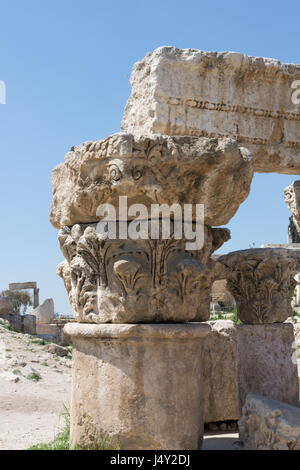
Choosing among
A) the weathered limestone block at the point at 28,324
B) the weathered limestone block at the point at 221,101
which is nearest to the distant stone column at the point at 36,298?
the weathered limestone block at the point at 28,324

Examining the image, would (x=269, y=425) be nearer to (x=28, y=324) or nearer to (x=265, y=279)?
(x=265, y=279)

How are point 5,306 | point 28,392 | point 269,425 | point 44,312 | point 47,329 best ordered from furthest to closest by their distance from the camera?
point 44,312 < point 47,329 < point 5,306 < point 28,392 < point 269,425

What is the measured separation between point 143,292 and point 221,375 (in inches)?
56.7

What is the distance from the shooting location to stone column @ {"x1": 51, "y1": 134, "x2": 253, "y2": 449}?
2.68 m

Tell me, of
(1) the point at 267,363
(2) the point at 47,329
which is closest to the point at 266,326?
(1) the point at 267,363

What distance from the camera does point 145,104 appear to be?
6.14 m

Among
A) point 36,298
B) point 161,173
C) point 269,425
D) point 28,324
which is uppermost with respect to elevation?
point 36,298

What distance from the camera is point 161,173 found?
269cm

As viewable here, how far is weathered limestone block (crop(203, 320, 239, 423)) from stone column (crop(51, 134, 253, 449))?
902 millimetres

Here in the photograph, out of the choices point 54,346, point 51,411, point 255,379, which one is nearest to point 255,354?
point 255,379

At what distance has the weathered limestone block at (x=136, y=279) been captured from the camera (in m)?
2.72

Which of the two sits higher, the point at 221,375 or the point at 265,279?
the point at 265,279

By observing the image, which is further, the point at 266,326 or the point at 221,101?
the point at 221,101
